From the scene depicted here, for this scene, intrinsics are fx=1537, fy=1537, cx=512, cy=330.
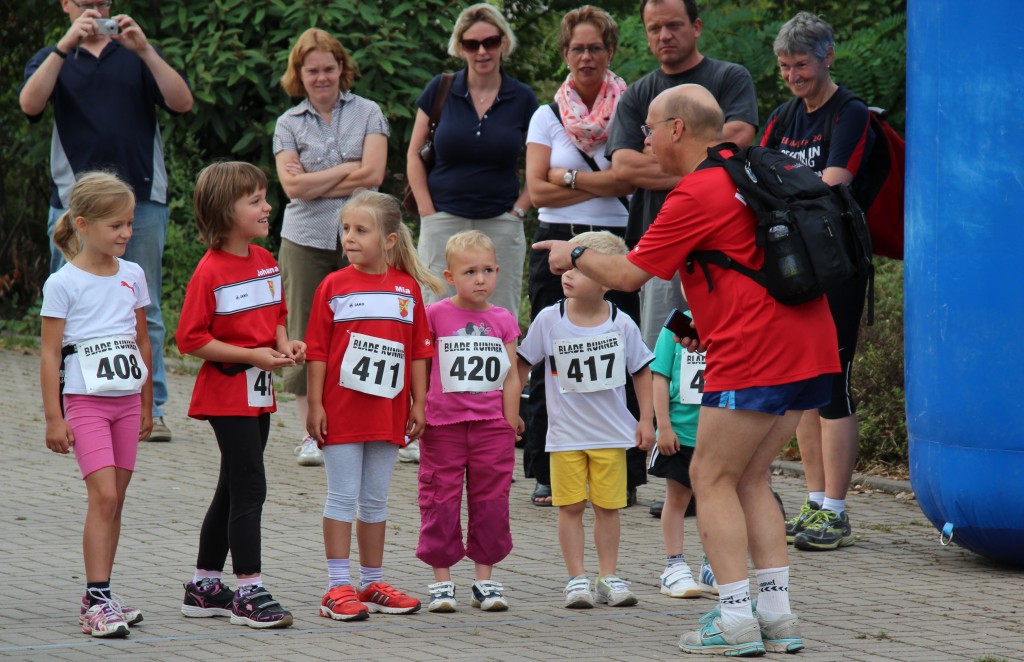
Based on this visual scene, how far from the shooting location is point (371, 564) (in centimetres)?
580

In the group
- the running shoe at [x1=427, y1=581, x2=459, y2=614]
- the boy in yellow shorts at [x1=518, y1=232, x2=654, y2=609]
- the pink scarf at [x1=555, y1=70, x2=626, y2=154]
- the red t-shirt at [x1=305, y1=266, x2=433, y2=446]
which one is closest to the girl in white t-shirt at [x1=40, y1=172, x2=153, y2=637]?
the red t-shirt at [x1=305, y1=266, x2=433, y2=446]

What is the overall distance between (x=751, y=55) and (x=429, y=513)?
670 cm

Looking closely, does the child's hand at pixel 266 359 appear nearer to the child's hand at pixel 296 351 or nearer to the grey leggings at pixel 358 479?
the child's hand at pixel 296 351

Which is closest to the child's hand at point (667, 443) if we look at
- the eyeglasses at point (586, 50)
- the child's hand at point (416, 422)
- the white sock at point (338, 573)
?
the child's hand at point (416, 422)

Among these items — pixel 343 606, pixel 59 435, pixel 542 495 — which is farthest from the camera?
pixel 542 495

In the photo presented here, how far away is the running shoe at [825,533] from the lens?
687 cm

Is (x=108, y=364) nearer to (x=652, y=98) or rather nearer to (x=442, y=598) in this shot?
(x=442, y=598)

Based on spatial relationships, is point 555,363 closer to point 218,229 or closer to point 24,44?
point 218,229

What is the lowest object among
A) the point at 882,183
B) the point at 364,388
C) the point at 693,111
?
the point at 364,388

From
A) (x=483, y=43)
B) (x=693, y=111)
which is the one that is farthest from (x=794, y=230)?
(x=483, y=43)

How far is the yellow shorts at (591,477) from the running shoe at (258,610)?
3.80 ft

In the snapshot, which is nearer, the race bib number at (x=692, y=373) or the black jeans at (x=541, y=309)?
the race bib number at (x=692, y=373)

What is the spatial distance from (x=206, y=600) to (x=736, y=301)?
223 centimetres

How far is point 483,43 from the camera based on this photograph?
328 inches
